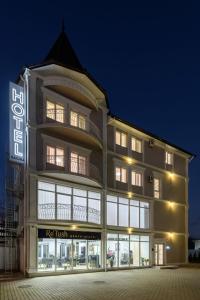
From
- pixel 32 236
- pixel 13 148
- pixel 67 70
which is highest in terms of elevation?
pixel 67 70

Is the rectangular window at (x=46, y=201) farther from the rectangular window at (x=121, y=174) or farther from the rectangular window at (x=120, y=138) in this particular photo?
the rectangular window at (x=120, y=138)

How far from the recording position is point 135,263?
35.4m

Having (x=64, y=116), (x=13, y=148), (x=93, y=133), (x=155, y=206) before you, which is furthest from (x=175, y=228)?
(x=13, y=148)

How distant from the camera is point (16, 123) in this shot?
2691 centimetres

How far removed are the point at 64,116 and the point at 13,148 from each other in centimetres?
490

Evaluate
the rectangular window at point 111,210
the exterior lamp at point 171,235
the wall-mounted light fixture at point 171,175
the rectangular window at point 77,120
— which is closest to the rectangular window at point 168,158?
the wall-mounted light fixture at point 171,175

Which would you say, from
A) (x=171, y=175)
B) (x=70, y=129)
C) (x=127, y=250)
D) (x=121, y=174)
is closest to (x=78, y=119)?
(x=70, y=129)

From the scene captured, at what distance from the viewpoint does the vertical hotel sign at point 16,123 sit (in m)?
26.5

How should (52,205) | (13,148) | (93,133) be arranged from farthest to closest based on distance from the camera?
(93,133) → (52,205) → (13,148)

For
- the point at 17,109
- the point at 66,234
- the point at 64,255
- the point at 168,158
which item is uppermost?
the point at 17,109

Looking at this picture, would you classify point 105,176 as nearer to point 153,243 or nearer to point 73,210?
point 73,210

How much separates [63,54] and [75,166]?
27.7ft

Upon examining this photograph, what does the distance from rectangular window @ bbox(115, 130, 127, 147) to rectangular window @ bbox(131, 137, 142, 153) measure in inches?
41.5

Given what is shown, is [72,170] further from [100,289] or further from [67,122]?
[100,289]
